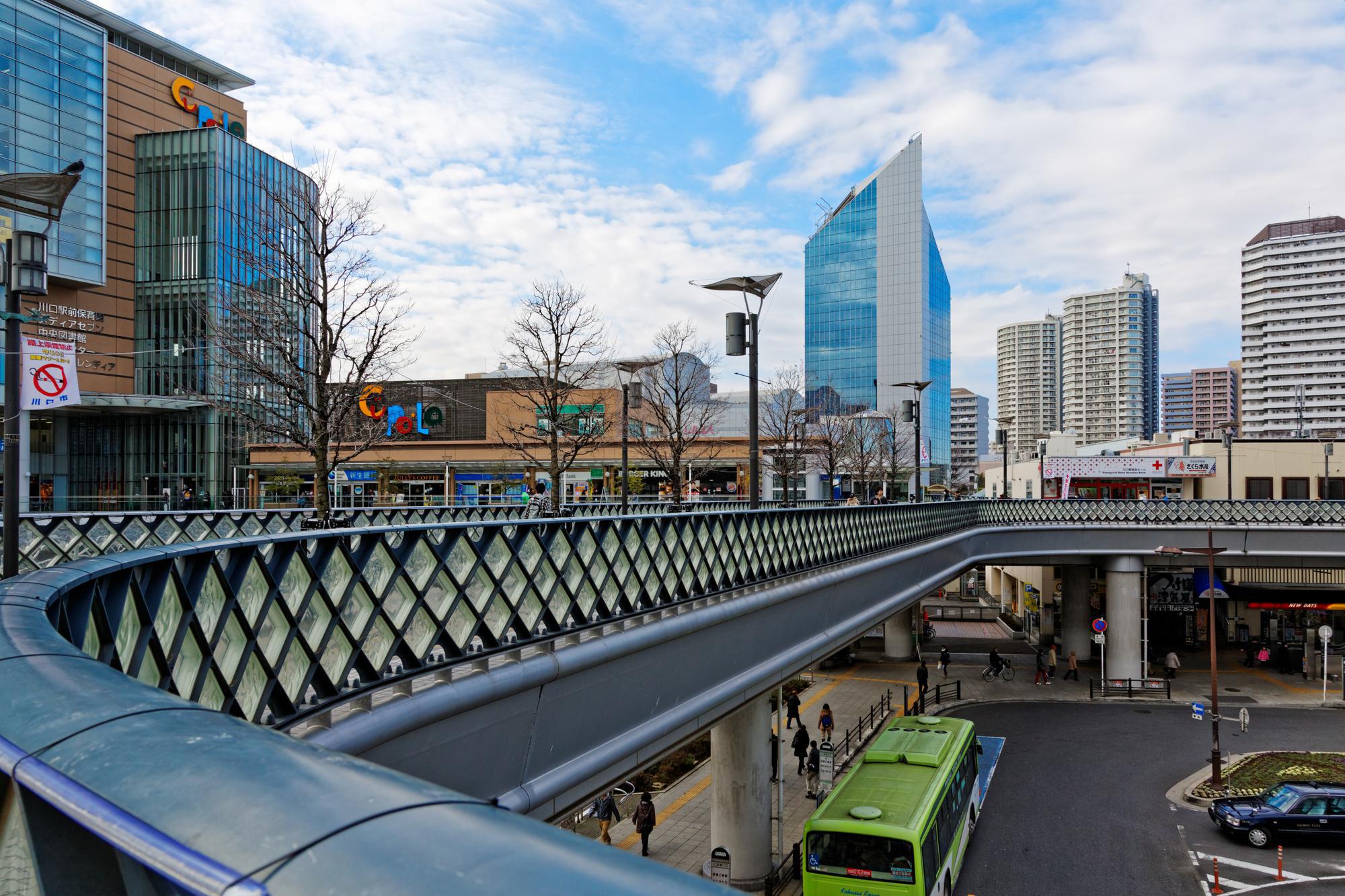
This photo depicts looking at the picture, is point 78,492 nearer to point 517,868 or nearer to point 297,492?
point 297,492

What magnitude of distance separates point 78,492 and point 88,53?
31757 mm

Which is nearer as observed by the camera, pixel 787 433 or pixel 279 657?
pixel 279 657

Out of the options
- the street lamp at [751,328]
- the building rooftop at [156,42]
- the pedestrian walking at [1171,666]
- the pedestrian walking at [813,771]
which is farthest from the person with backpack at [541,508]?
the building rooftop at [156,42]

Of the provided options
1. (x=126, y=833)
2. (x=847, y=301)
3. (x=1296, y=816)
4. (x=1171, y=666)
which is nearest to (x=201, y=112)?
(x=1171, y=666)

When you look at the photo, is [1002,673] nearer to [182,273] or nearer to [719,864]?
[719,864]

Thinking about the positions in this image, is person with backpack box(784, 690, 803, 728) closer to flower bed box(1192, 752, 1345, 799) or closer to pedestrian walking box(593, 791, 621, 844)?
pedestrian walking box(593, 791, 621, 844)

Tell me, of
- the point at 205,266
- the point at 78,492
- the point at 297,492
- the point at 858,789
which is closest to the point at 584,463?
the point at 297,492

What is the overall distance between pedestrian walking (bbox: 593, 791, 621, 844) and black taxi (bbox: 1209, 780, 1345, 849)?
49.1 ft

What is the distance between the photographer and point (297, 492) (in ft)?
187

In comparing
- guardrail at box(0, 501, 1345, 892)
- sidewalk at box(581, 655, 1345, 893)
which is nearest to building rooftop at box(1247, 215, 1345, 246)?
sidewalk at box(581, 655, 1345, 893)

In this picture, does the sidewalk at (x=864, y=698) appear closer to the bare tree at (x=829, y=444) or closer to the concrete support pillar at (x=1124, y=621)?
the concrete support pillar at (x=1124, y=621)

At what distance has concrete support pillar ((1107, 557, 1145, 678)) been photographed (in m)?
38.8

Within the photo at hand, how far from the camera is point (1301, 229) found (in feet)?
541

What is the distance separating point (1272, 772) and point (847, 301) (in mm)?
125093
